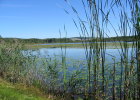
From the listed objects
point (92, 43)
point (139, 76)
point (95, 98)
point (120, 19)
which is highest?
point (120, 19)

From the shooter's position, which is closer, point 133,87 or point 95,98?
point 133,87

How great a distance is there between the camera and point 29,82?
7.38 metres

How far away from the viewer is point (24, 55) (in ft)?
27.6

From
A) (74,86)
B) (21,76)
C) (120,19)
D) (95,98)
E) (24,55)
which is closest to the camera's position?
(120,19)

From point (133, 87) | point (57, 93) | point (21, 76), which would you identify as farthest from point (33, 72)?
point (133, 87)

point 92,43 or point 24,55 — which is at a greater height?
point 92,43

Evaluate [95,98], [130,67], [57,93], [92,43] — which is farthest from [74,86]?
[130,67]

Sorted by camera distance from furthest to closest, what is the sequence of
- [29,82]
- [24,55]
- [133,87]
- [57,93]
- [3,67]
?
[3,67] < [24,55] < [29,82] < [57,93] < [133,87]

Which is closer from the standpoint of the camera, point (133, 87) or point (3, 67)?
point (133, 87)

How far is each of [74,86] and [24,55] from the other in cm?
331

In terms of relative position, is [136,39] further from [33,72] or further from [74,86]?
[33,72]

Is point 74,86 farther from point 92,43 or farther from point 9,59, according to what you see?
point 9,59

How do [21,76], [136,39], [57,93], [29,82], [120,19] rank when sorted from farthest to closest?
[21,76] < [29,82] < [57,93] < [120,19] < [136,39]

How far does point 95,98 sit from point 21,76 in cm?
463
